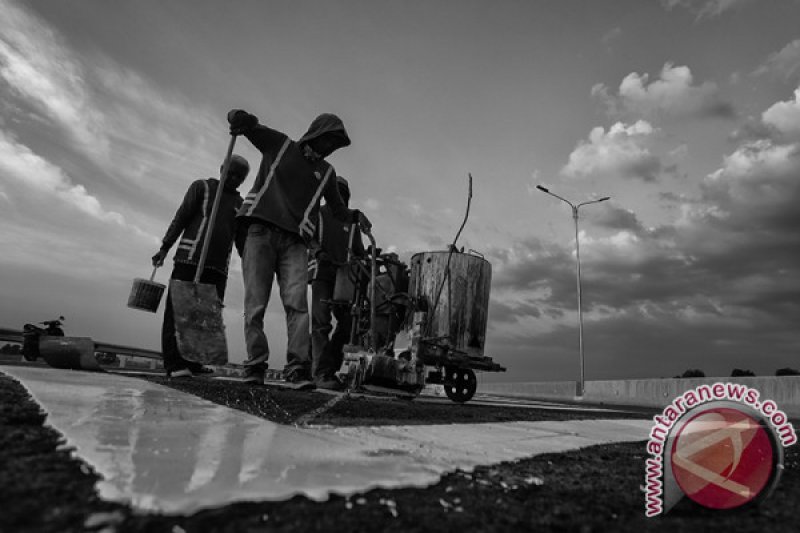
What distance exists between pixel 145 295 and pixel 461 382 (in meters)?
3.50

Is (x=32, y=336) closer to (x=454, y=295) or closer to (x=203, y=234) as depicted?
(x=203, y=234)

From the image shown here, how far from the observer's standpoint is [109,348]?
1116cm

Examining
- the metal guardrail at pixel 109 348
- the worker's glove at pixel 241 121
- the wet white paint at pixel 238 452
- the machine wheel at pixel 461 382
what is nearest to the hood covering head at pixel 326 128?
the worker's glove at pixel 241 121

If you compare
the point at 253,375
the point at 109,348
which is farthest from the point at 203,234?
the point at 109,348

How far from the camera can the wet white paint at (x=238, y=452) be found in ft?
2.70

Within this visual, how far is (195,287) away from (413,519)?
12.2 ft

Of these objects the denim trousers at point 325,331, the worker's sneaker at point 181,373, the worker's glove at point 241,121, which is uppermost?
the worker's glove at point 241,121

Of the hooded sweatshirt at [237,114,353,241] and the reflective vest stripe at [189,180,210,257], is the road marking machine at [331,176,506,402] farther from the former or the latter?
the reflective vest stripe at [189,180,210,257]

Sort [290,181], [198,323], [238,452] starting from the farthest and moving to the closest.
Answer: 1. [290,181]
2. [198,323]
3. [238,452]

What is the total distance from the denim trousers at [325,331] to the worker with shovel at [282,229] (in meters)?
1.27

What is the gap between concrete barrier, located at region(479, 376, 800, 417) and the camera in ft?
32.5

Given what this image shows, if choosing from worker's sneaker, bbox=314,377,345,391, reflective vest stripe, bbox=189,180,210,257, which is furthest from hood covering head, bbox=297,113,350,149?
worker's sneaker, bbox=314,377,345,391

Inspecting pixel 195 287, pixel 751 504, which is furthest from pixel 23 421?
pixel 195 287

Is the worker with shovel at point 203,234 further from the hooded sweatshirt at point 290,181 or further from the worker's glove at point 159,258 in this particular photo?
the hooded sweatshirt at point 290,181
